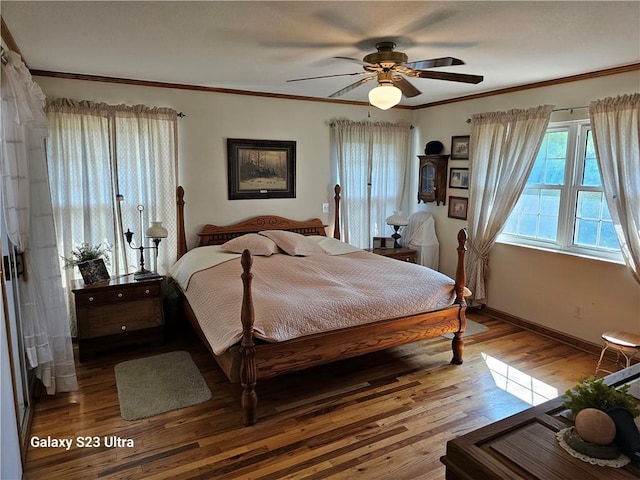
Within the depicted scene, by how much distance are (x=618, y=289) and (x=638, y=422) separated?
Answer: 270 cm

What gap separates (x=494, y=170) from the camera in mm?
4488

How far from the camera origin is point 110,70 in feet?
11.8

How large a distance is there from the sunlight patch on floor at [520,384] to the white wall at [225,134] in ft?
8.59

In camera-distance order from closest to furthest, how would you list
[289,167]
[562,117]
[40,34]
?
[40,34] < [562,117] < [289,167]

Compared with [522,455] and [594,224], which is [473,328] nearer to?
[594,224]

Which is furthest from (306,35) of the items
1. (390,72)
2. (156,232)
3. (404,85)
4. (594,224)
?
(594,224)

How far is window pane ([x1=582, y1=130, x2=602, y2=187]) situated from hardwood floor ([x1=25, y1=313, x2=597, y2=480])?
60.9 inches

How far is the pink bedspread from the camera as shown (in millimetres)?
2801

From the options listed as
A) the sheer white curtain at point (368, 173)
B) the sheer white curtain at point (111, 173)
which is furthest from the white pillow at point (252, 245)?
the sheer white curtain at point (368, 173)

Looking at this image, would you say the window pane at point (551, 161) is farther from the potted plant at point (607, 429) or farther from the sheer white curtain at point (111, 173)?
the sheer white curtain at point (111, 173)

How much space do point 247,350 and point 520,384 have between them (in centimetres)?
213

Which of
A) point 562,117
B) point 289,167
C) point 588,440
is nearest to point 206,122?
point 289,167

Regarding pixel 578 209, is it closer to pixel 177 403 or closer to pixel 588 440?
pixel 588 440

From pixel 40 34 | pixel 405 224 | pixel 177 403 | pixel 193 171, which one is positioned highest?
pixel 40 34
